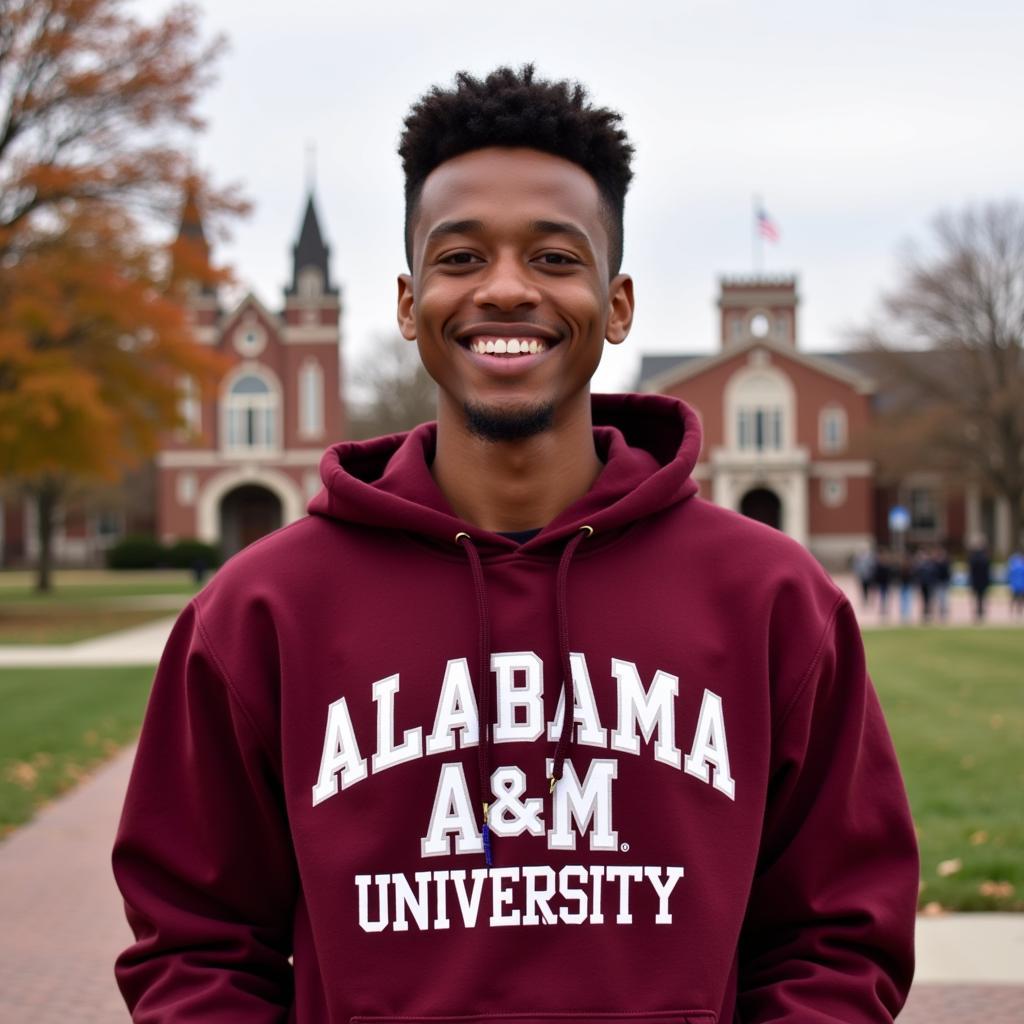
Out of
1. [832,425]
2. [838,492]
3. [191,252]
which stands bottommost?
[838,492]

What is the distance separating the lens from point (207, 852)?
207 centimetres

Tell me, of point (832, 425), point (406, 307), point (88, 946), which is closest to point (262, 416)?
point (832, 425)

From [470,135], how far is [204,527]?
54.1 meters

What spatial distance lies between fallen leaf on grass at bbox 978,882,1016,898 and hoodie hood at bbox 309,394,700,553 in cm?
475

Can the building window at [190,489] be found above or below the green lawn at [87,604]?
above

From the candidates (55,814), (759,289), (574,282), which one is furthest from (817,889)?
(759,289)

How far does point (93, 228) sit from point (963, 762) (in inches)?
809

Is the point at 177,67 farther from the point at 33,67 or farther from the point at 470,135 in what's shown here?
the point at 470,135

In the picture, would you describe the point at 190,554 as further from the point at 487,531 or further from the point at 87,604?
the point at 487,531

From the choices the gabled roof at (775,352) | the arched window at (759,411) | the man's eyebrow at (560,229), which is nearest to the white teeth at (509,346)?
the man's eyebrow at (560,229)

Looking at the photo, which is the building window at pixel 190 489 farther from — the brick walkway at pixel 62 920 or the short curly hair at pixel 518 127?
the short curly hair at pixel 518 127

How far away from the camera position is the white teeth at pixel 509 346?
2154 millimetres

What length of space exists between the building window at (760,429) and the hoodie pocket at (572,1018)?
5444cm

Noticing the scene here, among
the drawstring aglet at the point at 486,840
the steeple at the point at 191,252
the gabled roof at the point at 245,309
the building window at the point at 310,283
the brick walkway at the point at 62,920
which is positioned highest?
the building window at the point at 310,283
